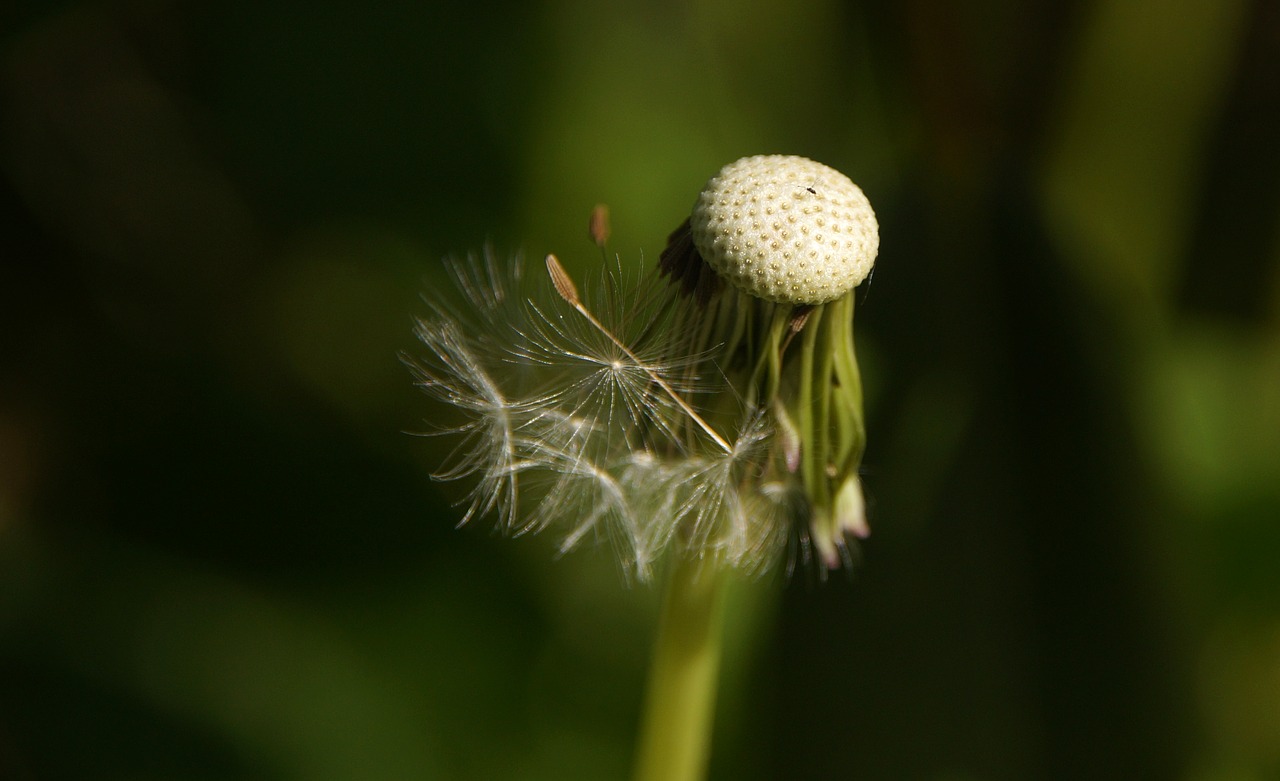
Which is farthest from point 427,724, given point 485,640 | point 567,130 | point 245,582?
point 567,130

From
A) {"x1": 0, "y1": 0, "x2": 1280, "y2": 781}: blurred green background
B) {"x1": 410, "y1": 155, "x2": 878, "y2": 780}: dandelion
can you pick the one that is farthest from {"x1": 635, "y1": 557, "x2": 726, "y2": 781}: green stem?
{"x1": 0, "y1": 0, "x2": 1280, "y2": 781}: blurred green background

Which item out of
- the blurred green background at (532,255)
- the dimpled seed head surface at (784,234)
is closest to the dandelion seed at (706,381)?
the dimpled seed head surface at (784,234)

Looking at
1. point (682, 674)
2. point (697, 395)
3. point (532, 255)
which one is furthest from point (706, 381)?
point (532, 255)

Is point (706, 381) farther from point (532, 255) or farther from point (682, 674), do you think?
point (532, 255)

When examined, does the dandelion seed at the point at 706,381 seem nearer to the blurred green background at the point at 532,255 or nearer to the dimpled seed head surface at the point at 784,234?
the dimpled seed head surface at the point at 784,234

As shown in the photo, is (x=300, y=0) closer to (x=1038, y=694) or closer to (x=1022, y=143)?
(x=1022, y=143)

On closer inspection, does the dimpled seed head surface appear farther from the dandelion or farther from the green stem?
the green stem
